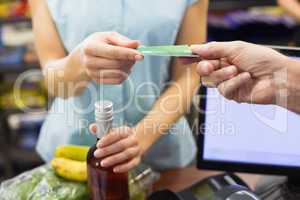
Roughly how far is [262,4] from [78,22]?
1200 millimetres

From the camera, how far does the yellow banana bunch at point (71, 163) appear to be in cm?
72

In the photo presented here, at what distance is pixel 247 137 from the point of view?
0.76 m

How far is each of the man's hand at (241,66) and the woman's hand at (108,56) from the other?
10 centimetres

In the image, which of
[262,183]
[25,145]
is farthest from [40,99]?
[262,183]

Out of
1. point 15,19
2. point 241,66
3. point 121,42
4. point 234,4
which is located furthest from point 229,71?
point 15,19

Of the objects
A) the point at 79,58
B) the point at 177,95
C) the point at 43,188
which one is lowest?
the point at 43,188

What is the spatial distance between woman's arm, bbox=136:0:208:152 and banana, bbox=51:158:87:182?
165 millimetres

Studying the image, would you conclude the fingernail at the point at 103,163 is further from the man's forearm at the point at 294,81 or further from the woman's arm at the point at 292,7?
the woman's arm at the point at 292,7

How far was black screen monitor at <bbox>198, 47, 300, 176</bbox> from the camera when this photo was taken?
2.41ft

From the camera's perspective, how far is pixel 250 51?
2.01ft

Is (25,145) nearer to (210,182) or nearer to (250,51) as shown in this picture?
(210,182)

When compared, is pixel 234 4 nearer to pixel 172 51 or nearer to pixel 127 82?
pixel 127 82

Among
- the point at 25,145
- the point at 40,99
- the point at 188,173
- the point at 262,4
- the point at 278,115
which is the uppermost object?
the point at 262,4

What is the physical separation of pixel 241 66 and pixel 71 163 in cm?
34
